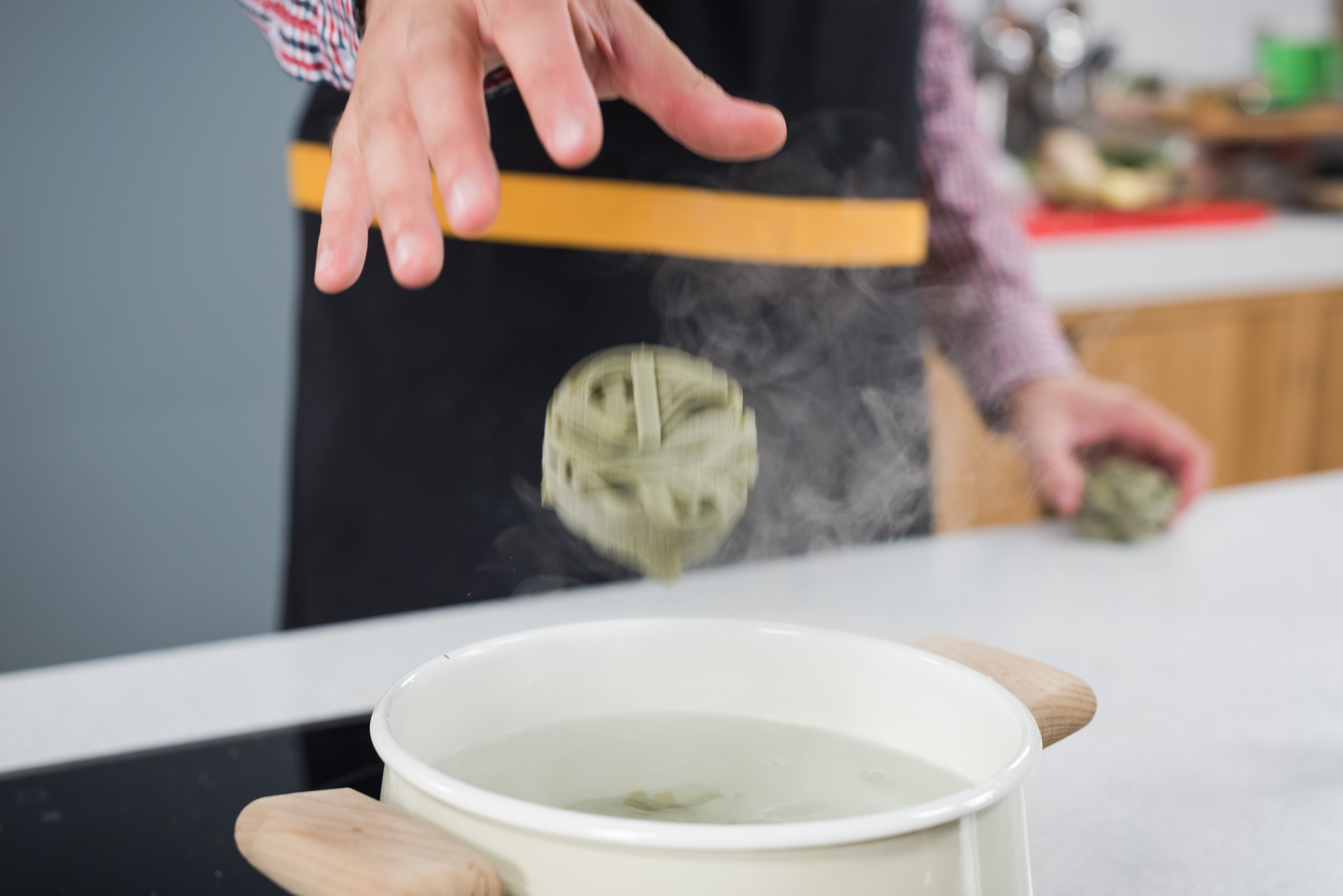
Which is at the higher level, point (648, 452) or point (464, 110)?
point (464, 110)

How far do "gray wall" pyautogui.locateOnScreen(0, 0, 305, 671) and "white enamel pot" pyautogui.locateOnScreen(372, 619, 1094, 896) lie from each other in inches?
63.8

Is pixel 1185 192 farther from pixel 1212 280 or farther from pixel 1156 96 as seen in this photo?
pixel 1212 280

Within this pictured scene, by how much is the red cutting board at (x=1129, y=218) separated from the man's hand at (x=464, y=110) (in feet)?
6.06

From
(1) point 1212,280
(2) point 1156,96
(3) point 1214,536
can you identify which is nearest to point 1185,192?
(2) point 1156,96

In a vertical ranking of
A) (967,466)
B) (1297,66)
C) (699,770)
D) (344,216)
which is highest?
(1297,66)

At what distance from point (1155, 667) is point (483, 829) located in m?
0.53

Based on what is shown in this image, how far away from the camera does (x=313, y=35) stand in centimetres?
65

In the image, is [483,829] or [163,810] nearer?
[483,829]

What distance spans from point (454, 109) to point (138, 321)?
1.60 metres

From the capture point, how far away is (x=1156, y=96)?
2818 millimetres

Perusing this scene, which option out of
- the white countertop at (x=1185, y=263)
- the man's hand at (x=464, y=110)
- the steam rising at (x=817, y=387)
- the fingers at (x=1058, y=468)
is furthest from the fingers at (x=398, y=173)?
the white countertop at (x=1185, y=263)

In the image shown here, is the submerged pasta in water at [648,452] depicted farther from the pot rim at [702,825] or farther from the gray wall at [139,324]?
the gray wall at [139,324]

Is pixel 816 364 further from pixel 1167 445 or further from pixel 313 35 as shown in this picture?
pixel 313 35

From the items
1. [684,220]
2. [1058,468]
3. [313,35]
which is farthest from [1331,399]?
[313,35]
